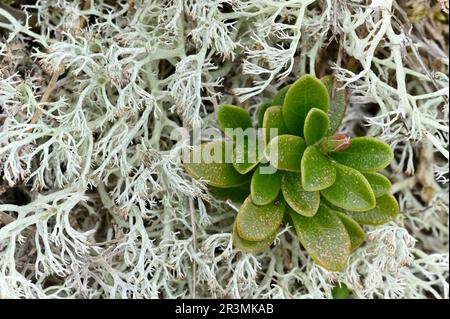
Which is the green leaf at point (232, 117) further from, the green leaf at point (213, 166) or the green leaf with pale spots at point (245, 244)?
the green leaf with pale spots at point (245, 244)

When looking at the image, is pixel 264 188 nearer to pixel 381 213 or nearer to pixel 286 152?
pixel 286 152

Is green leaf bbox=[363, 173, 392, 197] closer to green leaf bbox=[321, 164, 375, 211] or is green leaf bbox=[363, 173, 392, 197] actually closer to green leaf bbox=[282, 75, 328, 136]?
green leaf bbox=[321, 164, 375, 211]

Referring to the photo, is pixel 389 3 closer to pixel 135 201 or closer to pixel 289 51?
pixel 289 51

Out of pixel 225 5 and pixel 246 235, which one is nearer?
pixel 246 235

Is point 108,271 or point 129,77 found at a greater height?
point 129,77

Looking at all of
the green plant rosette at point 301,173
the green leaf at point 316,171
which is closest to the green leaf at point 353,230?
the green plant rosette at point 301,173

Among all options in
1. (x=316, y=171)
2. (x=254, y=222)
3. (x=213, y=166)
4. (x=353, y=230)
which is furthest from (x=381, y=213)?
(x=213, y=166)

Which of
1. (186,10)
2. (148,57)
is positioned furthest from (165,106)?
(186,10)
